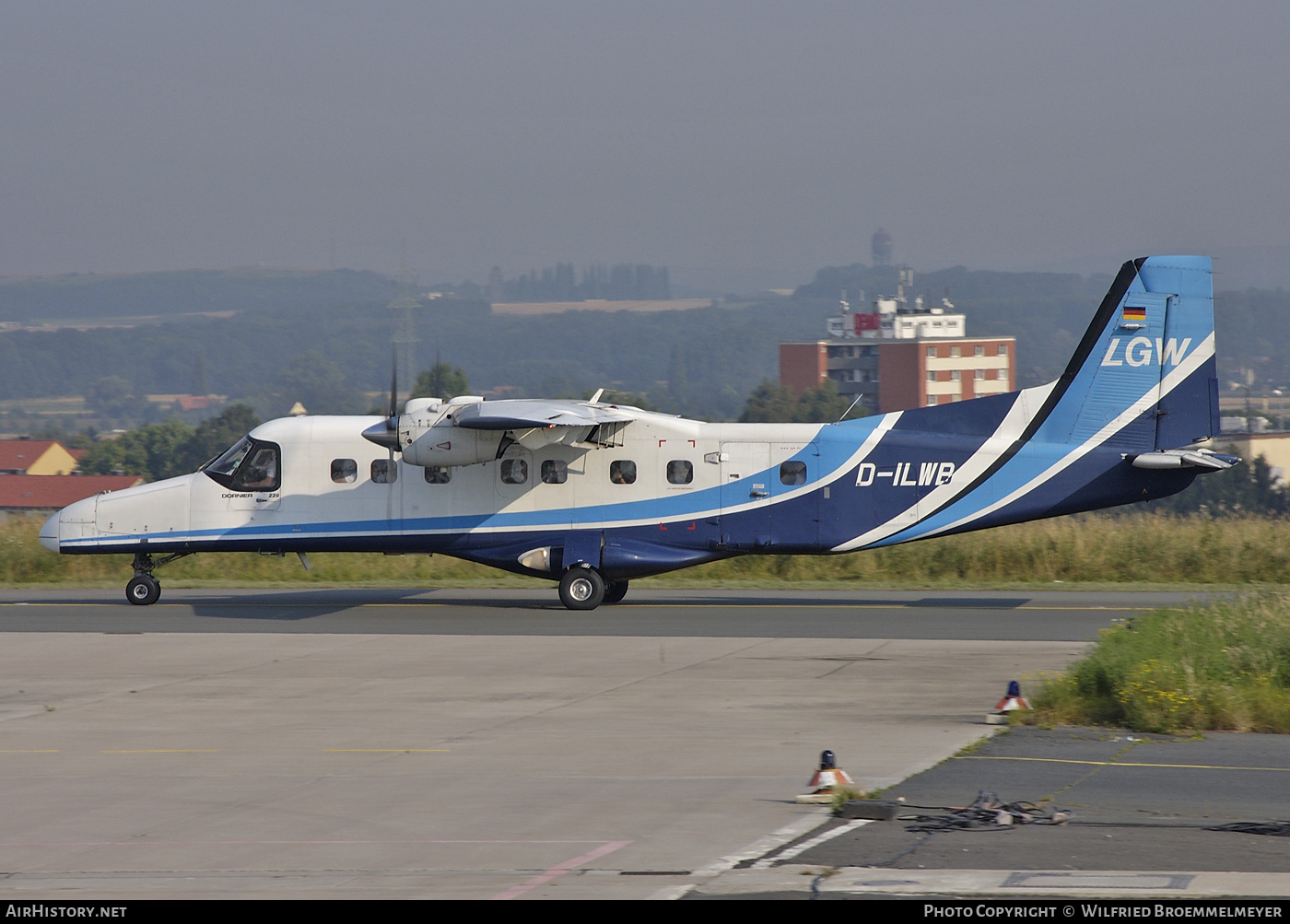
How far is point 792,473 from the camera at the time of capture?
22047 millimetres

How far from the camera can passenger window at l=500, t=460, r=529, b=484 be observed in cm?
2258

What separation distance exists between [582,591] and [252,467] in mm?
6022

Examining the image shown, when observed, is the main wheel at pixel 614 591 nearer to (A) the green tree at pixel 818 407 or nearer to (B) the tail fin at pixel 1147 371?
(B) the tail fin at pixel 1147 371

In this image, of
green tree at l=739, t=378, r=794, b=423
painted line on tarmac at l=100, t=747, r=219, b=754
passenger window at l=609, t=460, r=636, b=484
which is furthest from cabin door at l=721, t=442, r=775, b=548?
green tree at l=739, t=378, r=794, b=423

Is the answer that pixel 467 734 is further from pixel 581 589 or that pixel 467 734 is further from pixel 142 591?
pixel 142 591

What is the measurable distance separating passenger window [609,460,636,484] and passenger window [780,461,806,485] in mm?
2432

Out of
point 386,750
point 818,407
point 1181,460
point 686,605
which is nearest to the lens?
point 386,750

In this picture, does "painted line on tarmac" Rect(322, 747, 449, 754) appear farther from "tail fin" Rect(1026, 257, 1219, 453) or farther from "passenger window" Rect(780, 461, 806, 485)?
"tail fin" Rect(1026, 257, 1219, 453)

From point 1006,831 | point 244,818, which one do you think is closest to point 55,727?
point 244,818

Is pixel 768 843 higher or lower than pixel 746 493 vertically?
lower

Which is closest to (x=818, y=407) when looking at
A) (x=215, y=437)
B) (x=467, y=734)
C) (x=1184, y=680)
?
(x=215, y=437)

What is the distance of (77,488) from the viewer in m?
63.7

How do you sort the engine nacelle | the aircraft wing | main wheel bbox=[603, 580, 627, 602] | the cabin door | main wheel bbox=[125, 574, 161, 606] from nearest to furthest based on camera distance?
the aircraft wing < the engine nacelle < the cabin door < main wheel bbox=[125, 574, 161, 606] < main wheel bbox=[603, 580, 627, 602]

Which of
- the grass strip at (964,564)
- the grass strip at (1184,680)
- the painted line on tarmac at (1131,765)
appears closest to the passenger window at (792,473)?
the grass strip at (964,564)
